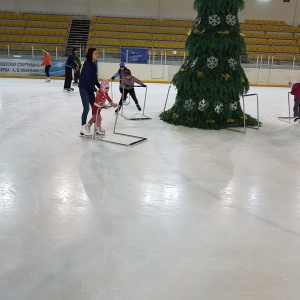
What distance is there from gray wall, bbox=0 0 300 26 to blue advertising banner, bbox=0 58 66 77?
7.12m

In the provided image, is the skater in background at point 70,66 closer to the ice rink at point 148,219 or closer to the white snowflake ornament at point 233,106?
the ice rink at point 148,219

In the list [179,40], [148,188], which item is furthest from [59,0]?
[148,188]

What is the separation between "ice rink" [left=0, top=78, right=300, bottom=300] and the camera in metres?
1.91

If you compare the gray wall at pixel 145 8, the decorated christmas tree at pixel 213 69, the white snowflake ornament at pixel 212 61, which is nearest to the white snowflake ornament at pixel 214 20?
the decorated christmas tree at pixel 213 69

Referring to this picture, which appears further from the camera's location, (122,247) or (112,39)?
(112,39)

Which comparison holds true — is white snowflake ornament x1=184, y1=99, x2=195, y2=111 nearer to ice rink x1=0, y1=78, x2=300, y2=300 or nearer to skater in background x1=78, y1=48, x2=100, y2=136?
ice rink x1=0, y1=78, x2=300, y2=300

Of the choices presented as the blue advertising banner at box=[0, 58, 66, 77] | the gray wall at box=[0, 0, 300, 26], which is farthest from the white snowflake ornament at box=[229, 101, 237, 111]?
the gray wall at box=[0, 0, 300, 26]

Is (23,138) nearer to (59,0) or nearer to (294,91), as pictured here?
(294,91)

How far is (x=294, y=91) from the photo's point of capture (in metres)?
6.73

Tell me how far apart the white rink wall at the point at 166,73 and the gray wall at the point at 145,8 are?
6.95 m

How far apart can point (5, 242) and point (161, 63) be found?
14083 millimetres

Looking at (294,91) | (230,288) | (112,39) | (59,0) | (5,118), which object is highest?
(59,0)

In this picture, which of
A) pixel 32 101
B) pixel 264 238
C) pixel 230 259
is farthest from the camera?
pixel 32 101

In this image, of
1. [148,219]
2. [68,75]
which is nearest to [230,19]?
[148,219]
